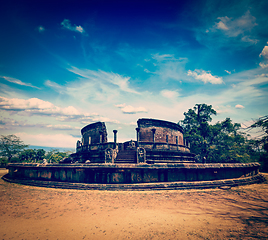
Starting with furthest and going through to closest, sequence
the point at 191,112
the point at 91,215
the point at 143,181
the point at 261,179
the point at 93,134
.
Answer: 1. the point at 191,112
2. the point at 93,134
3. the point at 261,179
4. the point at 143,181
5. the point at 91,215

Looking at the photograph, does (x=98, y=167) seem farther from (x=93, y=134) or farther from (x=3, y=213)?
(x=93, y=134)

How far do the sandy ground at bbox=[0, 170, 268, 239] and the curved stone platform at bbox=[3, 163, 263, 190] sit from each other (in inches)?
34.5

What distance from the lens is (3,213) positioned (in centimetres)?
445

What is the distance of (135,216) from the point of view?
4090 millimetres

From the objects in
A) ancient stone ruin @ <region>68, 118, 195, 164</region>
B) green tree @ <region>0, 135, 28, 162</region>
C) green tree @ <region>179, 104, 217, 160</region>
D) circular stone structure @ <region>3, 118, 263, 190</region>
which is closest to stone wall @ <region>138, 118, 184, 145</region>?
ancient stone ruin @ <region>68, 118, 195, 164</region>

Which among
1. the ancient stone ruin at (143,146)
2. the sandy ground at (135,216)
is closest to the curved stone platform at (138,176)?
the sandy ground at (135,216)

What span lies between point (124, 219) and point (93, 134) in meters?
17.5

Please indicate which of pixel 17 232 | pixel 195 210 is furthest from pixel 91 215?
pixel 195 210

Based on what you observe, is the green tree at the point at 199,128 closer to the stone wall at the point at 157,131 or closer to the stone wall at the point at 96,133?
the stone wall at the point at 157,131

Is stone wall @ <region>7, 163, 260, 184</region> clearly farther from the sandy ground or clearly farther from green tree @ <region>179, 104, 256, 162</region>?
green tree @ <region>179, 104, 256, 162</region>

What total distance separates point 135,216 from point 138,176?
299 cm

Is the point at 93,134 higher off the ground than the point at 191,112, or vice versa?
the point at 191,112

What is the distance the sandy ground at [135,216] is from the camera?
3291 mm

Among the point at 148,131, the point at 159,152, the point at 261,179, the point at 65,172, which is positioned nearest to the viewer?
the point at 65,172
